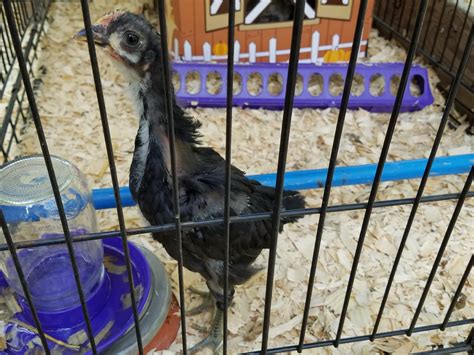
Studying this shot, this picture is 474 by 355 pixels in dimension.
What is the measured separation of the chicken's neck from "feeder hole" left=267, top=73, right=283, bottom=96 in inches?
50.0

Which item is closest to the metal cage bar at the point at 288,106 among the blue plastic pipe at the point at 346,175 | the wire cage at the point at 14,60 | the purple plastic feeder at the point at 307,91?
the blue plastic pipe at the point at 346,175

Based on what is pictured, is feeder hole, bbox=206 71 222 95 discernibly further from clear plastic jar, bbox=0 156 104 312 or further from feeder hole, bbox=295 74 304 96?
clear plastic jar, bbox=0 156 104 312

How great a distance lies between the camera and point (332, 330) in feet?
4.66

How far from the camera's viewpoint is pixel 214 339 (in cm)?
140

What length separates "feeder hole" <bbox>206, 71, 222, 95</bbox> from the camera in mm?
2379

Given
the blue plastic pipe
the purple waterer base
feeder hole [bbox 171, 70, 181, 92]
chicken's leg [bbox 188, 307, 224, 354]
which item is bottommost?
chicken's leg [bbox 188, 307, 224, 354]

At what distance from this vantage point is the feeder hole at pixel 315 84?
241 cm

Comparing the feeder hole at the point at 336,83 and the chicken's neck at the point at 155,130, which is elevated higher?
the chicken's neck at the point at 155,130

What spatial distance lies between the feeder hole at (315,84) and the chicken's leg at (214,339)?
1.30m

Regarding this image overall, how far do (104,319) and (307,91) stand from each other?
145 cm

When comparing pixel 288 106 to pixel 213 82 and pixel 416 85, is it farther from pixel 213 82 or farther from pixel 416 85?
pixel 416 85

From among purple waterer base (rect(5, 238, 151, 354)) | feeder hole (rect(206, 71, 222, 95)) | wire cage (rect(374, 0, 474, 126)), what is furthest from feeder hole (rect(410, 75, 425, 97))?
purple waterer base (rect(5, 238, 151, 354))

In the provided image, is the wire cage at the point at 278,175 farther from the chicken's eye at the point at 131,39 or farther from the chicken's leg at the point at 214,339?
the chicken's eye at the point at 131,39

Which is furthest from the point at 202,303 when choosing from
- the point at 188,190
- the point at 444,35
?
the point at 444,35
